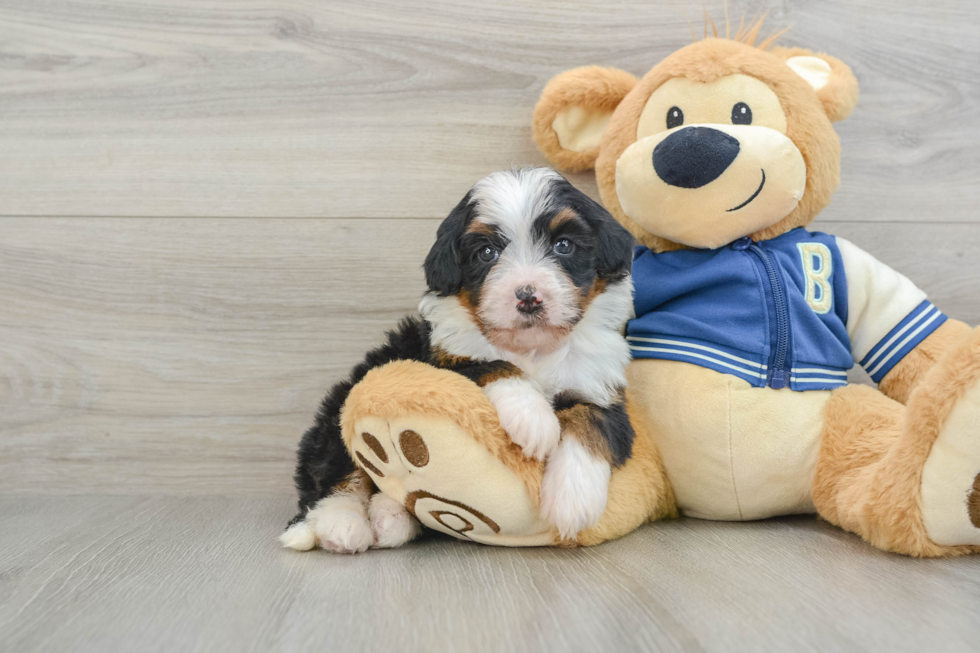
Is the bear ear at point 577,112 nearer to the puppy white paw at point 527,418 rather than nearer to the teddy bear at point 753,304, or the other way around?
the teddy bear at point 753,304

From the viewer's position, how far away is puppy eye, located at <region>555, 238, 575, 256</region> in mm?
1296

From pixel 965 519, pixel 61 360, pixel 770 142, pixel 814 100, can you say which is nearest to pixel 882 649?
pixel 965 519

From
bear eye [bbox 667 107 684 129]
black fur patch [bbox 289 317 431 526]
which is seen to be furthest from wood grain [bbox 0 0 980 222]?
black fur patch [bbox 289 317 431 526]

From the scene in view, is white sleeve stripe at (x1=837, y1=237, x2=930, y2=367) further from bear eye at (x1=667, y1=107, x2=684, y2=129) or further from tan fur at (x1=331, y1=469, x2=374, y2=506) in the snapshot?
tan fur at (x1=331, y1=469, x2=374, y2=506)

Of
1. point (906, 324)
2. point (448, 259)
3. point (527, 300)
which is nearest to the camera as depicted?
point (527, 300)

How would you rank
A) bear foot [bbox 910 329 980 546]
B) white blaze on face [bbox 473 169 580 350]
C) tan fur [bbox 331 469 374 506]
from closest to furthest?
bear foot [bbox 910 329 980 546] < white blaze on face [bbox 473 169 580 350] < tan fur [bbox 331 469 374 506]

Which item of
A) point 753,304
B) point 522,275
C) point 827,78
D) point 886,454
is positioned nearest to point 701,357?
point 753,304

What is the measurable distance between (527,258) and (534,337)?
0.48 ft

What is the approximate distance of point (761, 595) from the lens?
106 centimetres

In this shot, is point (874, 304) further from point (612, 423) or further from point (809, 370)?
point (612, 423)

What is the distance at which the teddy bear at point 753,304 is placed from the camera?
4.60 ft

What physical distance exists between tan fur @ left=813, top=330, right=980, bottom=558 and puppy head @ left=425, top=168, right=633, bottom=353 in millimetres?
556

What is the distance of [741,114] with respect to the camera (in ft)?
4.90

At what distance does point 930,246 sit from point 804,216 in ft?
2.14
